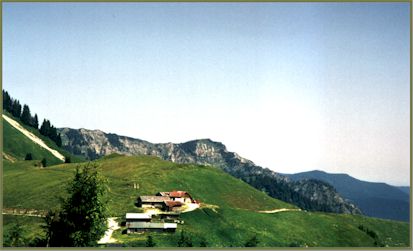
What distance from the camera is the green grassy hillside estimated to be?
A: 5458 inches

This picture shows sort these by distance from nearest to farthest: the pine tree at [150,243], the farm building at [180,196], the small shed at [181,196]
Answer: the pine tree at [150,243] < the small shed at [181,196] < the farm building at [180,196]

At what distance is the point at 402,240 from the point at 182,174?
85984 millimetres

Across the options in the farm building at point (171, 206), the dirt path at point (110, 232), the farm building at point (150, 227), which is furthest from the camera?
the farm building at point (171, 206)

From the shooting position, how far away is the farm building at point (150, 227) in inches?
4860

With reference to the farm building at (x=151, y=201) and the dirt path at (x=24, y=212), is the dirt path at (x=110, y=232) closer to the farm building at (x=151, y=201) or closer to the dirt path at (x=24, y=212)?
the farm building at (x=151, y=201)

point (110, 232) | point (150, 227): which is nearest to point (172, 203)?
point (150, 227)

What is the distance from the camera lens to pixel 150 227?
126812mm

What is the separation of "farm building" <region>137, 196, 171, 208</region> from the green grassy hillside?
9.37 feet

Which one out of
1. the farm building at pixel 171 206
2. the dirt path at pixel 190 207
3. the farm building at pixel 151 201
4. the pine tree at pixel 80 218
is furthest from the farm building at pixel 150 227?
the pine tree at pixel 80 218

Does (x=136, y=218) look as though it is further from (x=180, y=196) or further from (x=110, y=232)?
(x=180, y=196)

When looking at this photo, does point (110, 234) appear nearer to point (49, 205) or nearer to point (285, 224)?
point (49, 205)

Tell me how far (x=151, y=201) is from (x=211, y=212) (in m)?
18.2

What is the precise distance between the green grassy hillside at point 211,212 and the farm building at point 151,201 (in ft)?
9.37

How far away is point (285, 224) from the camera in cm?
16350
